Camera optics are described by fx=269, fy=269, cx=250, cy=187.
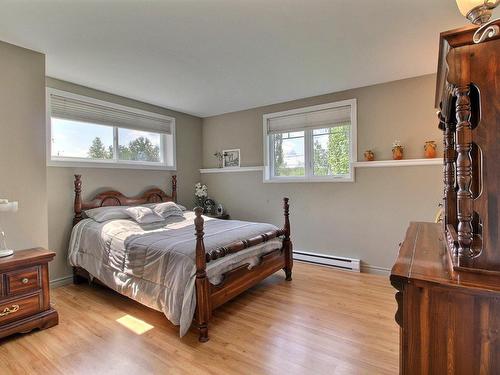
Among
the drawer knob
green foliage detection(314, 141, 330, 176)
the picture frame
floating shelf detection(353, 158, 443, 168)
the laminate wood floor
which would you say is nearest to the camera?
the laminate wood floor

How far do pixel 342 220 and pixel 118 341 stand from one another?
2937 millimetres

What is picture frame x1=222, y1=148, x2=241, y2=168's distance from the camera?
4730 mm

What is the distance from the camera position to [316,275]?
351 cm

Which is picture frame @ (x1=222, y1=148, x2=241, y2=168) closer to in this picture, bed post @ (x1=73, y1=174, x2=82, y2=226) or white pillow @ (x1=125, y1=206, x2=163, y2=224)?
white pillow @ (x1=125, y1=206, x2=163, y2=224)

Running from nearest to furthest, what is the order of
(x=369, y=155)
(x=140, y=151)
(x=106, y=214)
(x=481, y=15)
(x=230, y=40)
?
(x=481, y=15)
(x=230, y=40)
(x=106, y=214)
(x=369, y=155)
(x=140, y=151)

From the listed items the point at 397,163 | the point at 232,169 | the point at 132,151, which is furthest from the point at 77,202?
the point at 397,163

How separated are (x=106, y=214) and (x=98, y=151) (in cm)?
100

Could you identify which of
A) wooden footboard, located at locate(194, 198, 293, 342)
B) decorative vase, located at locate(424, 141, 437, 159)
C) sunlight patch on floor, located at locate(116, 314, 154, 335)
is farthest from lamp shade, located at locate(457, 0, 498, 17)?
sunlight patch on floor, located at locate(116, 314, 154, 335)

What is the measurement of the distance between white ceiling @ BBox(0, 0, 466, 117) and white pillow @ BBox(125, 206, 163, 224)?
1.56 m

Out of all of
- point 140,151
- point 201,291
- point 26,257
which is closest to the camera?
point 201,291

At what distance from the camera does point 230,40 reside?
2.33 m

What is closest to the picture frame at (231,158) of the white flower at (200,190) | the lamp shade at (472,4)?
the white flower at (200,190)

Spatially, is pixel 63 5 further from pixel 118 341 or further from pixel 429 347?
pixel 429 347

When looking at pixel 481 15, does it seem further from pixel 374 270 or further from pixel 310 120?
pixel 374 270
